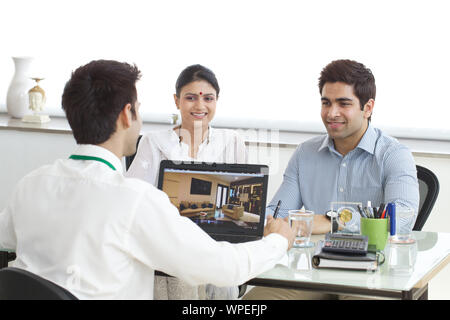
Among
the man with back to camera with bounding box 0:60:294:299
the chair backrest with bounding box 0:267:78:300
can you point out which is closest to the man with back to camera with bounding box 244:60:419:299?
the man with back to camera with bounding box 0:60:294:299

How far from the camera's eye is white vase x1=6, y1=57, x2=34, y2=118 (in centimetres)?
470

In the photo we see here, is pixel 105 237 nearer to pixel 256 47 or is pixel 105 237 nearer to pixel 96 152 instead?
pixel 96 152

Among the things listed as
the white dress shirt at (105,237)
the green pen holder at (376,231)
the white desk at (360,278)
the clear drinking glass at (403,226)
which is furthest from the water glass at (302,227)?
the white dress shirt at (105,237)

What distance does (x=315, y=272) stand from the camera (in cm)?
197

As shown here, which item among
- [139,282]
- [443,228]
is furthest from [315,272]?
[443,228]

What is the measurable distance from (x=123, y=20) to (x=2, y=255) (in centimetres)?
242

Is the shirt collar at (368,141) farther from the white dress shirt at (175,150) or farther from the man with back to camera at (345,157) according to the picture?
the white dress shirt at (175,150)

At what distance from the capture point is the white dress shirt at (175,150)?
9.55ft

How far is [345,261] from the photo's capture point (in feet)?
6.50

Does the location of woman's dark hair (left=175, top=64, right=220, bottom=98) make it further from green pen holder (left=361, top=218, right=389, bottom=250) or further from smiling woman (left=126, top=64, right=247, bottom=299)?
green pen holder (left=361, top=218, right=389, bottom=250)

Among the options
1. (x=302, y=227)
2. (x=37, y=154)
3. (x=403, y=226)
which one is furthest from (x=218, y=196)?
(x=37, y=154)

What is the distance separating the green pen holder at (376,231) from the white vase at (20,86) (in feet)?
10.3

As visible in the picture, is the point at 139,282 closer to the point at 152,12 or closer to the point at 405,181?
the point at 405,181

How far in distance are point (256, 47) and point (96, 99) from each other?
2745mm
